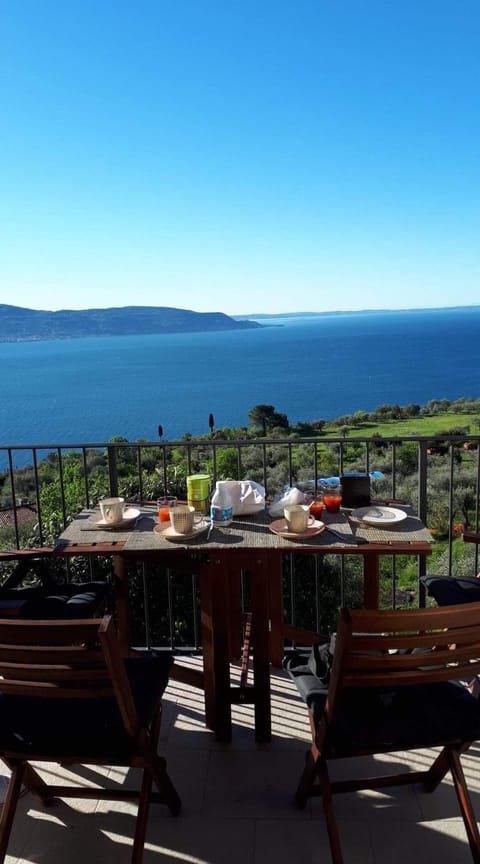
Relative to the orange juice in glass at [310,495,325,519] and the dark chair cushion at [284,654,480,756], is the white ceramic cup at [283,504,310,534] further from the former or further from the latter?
the dark chair cushion at [284,654,480,756]

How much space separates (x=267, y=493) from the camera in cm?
295

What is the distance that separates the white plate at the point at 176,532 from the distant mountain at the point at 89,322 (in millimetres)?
76815

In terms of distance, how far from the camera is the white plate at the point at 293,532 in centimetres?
214

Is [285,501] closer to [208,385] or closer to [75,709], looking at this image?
[75,709]

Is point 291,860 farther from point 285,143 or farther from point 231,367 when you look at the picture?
point 231,367

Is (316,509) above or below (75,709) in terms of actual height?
above

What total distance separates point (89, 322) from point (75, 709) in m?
94.1

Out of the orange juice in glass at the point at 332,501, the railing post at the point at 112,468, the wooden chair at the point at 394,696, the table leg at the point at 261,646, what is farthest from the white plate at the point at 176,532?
the railing post at the point at 112,468

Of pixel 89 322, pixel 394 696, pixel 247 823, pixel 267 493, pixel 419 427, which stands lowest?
pixel 419 427

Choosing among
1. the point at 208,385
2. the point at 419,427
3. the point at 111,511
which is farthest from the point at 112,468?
the point at 208,385

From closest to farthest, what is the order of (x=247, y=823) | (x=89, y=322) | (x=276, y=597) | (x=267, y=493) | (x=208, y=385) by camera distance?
1. (x=247, y=823)
2. (x=276, y=597)
3. (x=267, y=493)
4. (x=208, y=385)
5. (x=89, y=322)

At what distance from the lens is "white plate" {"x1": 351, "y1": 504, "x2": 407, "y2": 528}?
7.51ft

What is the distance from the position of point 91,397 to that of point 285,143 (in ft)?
167

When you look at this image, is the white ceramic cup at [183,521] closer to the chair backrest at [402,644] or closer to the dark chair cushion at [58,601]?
the dark chair cushion at [58,601]
